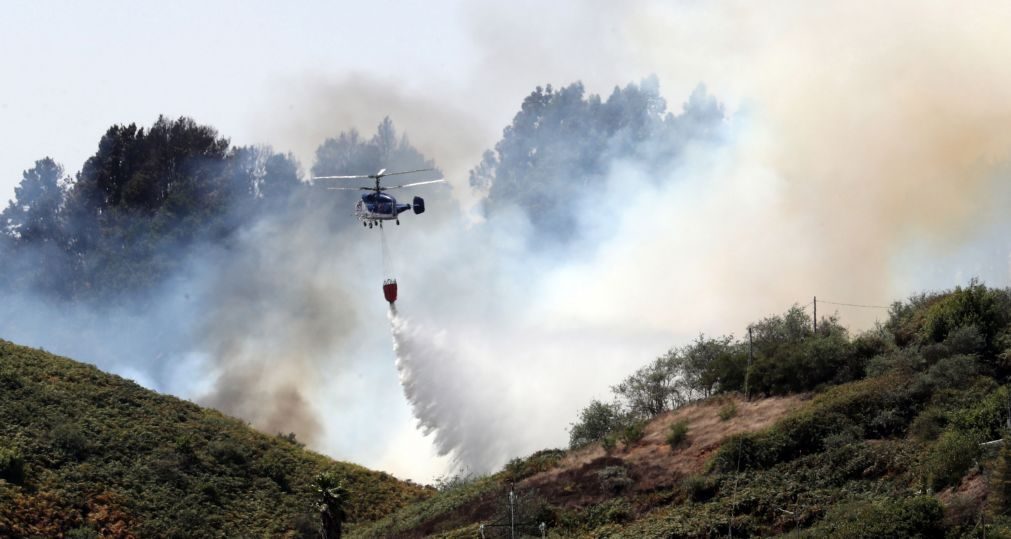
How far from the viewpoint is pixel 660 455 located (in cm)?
8625

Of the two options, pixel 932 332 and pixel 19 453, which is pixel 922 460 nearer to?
pixel 932 332

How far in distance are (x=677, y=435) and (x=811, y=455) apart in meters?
11.9

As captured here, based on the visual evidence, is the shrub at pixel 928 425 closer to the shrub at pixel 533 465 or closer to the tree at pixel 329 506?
the shrub at pixel 533 465

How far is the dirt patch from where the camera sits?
82188mm

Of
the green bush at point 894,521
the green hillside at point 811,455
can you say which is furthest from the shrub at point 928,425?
the green bush at point 894,521

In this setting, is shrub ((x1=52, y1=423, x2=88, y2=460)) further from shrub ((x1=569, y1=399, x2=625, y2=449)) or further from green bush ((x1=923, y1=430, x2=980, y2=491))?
green bush ((x1=923, y1=430, x2=980, y2=491))

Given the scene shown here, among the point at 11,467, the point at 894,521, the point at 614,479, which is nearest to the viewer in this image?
the point at 894,521

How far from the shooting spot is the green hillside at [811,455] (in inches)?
2576

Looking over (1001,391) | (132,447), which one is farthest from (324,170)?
(1001,391)

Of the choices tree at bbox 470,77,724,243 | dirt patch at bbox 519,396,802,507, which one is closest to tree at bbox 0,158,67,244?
tree at bbox 470,77,724,243

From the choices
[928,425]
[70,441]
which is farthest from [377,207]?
[928,425]

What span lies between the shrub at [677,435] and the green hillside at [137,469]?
22901 millimetres

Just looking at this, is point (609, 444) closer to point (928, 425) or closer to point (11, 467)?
point (928, 425)

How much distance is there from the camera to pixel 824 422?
259 ft
